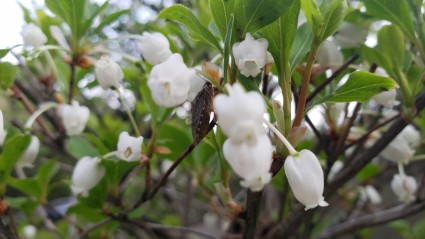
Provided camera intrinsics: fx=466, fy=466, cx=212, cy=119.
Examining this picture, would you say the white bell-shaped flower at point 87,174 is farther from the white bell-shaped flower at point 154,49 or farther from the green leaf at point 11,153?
the white bell-shaped flower at point 154,49

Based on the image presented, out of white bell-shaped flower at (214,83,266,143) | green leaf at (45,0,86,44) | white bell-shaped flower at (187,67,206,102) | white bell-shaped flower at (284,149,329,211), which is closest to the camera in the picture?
white bell-shaped flower at (214,83,266,143)

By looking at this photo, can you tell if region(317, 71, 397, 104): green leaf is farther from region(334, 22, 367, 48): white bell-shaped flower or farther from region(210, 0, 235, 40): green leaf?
region(334, 22, 367, 48): white bell-shaped flower

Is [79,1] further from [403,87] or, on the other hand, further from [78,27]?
[403,87]

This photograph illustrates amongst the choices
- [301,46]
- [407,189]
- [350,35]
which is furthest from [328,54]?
[407,189]

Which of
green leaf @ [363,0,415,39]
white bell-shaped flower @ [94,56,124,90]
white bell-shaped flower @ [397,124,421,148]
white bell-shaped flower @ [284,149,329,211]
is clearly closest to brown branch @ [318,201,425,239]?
white bell-shaped flower @ [397,124,421,148]

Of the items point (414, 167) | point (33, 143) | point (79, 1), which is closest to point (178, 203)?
point (414, 167)
